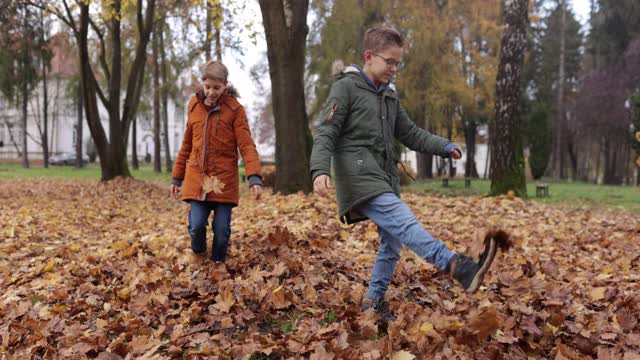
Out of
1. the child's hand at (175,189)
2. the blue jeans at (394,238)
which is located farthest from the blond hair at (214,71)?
the blue jeans at (394,238)

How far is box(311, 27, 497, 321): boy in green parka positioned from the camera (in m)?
3.55

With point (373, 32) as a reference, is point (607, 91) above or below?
above

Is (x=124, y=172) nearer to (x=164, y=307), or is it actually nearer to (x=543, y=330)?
(x=164, y=307)

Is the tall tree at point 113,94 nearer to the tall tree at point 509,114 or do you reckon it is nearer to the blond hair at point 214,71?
the tall tree at point 509,114

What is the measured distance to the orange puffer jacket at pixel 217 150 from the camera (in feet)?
15.9

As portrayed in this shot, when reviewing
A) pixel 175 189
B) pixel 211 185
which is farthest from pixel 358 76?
pixel 175 189

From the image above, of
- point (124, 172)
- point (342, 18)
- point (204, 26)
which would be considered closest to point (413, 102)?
point (342, 18)

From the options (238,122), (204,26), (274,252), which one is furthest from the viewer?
(204,26)

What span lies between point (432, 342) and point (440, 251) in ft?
1.73

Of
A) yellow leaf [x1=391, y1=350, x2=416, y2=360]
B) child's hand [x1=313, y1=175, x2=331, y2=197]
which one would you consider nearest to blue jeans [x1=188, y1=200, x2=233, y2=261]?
child's hand [x1=313, y1=175, x2=331, y2=197]

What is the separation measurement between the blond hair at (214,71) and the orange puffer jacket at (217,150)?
0.20 meters

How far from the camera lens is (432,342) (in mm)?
3365

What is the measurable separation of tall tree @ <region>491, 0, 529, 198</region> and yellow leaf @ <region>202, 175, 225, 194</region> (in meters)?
9.20

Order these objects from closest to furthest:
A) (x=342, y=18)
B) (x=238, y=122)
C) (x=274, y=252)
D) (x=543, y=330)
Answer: (x=543, y=330) → (x=238, y=122) → (x=274, y=252) → (x=342, y=18)
